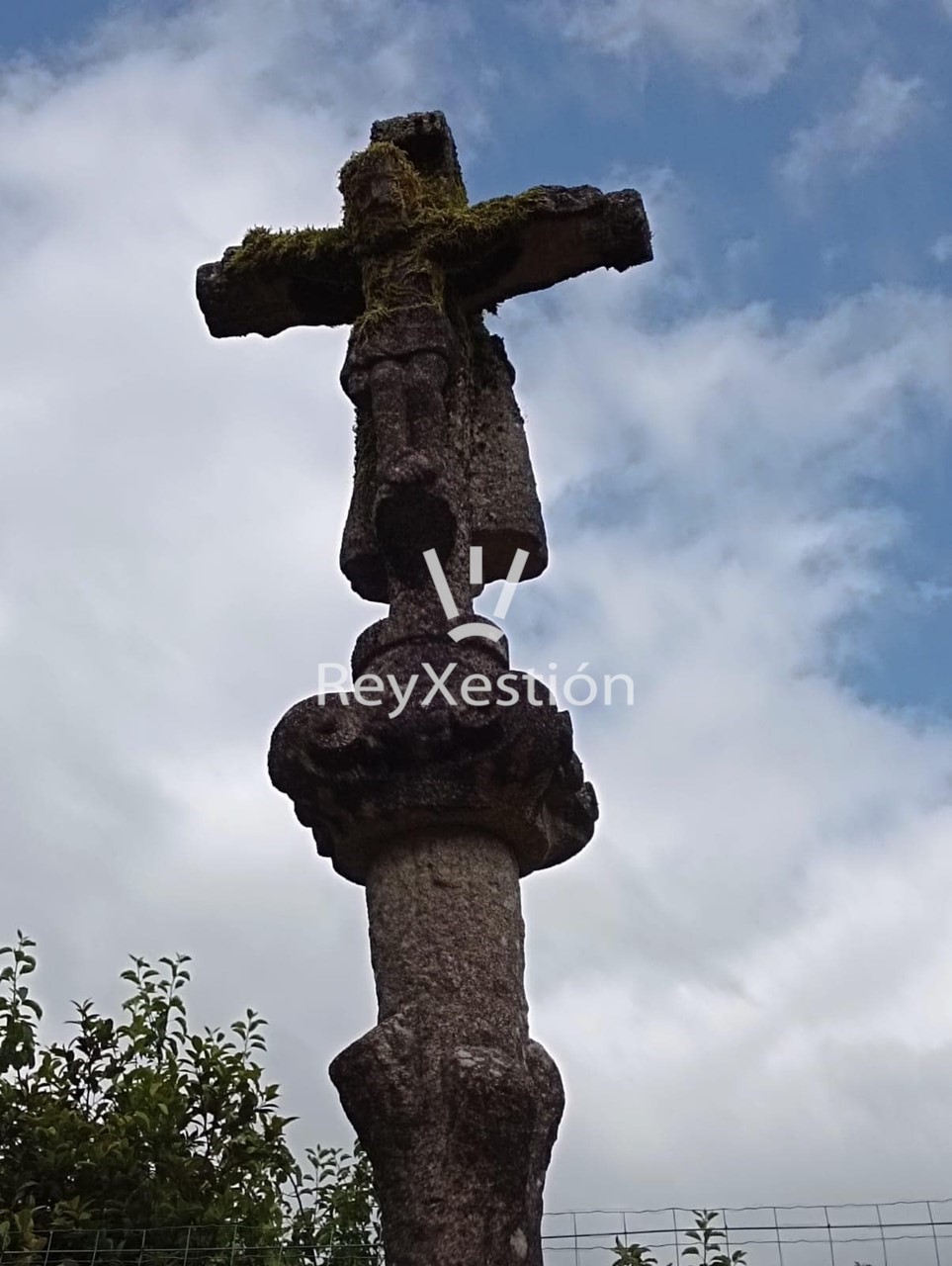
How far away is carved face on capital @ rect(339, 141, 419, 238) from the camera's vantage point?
6.33m

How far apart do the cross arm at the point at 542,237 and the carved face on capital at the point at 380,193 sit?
0.86 feet

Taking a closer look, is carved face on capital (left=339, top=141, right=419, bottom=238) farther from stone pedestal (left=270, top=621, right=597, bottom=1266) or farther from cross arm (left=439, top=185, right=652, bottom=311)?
stone pedestal (left=270, top=621, right=597, bottom=1266)

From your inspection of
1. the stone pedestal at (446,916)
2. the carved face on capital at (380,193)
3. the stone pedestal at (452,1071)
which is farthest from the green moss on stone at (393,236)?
the stone pedestal at (452,1071)

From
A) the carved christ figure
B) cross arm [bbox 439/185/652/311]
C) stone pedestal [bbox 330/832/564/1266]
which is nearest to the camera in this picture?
stone pedestal [bbox 330/832/564/1266]

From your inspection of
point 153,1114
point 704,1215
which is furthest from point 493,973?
point 153,1114

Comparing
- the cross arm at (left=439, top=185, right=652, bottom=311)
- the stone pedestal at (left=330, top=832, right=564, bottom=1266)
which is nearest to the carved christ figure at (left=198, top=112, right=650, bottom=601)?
the cross arm at (left=439, top=185, right=652, bottom=311)

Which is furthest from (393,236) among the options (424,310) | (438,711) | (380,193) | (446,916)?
(446,916)

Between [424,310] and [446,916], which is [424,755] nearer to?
[446,916]

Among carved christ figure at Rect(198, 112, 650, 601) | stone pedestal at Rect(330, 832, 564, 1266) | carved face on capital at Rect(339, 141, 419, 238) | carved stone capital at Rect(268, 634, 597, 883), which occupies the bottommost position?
stone pedestal at Rect(330, 832, 564, 1266)

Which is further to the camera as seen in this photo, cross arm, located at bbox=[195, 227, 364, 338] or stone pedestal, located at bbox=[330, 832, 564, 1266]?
cross arm, located at bbox=[195, 227, 364, 338]

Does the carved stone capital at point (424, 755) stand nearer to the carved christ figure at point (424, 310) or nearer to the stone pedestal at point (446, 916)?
the stone pedestal at point (446, 916)

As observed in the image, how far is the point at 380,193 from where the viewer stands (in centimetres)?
636

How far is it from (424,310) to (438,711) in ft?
6.68

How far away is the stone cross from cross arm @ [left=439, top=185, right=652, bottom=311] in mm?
10
